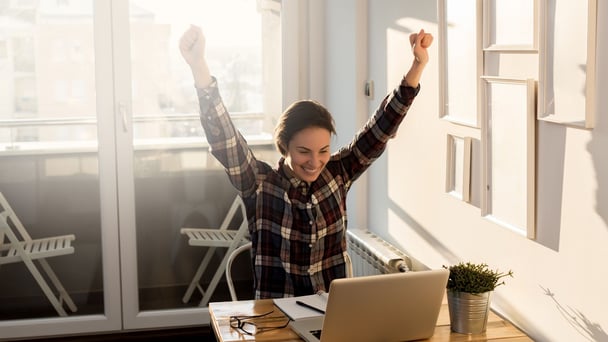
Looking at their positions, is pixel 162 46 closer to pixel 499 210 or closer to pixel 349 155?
pixel 349 155

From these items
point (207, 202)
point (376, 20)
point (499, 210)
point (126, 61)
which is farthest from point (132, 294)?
point (499, 210)

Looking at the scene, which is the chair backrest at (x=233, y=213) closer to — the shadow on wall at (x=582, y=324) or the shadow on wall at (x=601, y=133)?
the shadow on wall at (x=582, y=324)

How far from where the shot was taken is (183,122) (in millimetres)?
4547

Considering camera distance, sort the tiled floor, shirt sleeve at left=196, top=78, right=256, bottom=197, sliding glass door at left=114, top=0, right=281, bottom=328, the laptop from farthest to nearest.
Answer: the tiled floor, sliding glass door at left=114, top=0, right=281, bottom=328, shirt sleeve at left=196, top=78, right=256, bottom=197, the laptop

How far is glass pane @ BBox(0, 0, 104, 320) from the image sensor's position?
14.3ft

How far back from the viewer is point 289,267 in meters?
2.88

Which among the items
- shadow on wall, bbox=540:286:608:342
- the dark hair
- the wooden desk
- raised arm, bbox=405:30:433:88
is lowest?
the wooden desk

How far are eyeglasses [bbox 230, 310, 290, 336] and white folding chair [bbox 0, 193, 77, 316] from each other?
220cm

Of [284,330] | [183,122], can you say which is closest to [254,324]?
[284,330]

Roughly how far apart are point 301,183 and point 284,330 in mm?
584

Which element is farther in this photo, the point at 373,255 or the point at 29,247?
the point at 29,247

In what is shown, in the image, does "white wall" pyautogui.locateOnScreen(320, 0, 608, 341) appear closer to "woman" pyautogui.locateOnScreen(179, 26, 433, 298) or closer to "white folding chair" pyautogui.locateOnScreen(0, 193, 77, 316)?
"woman" pyautogui.locateOnScreen(179, 26, 433, 298)

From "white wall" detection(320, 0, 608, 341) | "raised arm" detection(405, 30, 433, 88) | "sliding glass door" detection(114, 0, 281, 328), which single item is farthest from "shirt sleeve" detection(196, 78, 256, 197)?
"sliding glass door" detection(114, 0, 281, 328)

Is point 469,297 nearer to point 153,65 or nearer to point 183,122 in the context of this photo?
point 183,122
